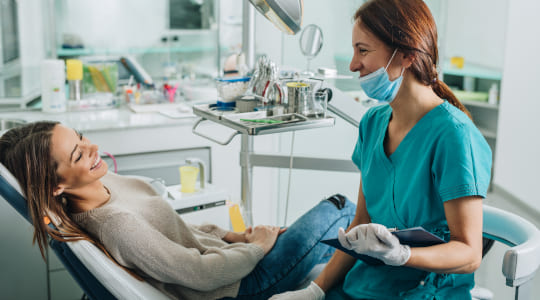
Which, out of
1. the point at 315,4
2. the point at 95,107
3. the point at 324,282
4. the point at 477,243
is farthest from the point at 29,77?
the point at 477,243

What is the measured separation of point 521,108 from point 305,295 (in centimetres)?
257

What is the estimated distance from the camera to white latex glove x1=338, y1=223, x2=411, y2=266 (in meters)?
0.99

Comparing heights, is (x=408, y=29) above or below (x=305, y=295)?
above

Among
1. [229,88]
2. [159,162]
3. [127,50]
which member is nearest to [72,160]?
[229,88]

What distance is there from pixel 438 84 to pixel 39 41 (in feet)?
7.26

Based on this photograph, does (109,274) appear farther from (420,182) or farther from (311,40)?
(311,40)

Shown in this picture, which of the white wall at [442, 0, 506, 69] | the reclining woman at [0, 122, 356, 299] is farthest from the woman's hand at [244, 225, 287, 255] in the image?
the white wall at [442, 0, 506, 69]

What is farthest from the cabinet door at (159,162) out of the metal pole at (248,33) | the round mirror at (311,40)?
the round mirror at (311,40)

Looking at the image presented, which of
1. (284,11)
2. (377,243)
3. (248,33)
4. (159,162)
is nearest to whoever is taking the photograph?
(377,243)

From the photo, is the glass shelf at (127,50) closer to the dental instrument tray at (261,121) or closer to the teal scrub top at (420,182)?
the dental instrument tray at (261,121)

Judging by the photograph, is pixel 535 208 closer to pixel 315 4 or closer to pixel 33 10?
pixel 315 4

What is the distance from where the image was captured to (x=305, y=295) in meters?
1.30

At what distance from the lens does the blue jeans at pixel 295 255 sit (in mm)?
1500

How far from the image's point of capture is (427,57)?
1142 mm
